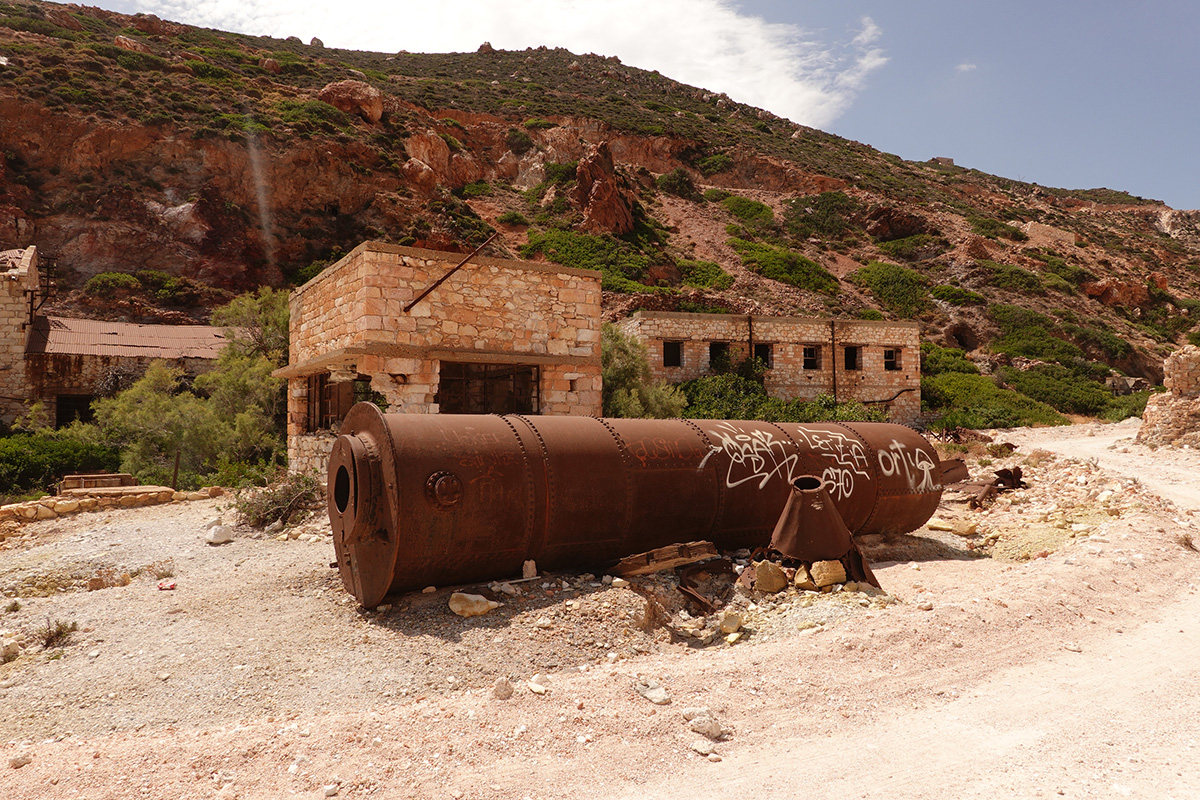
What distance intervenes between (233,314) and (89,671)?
48.7ft

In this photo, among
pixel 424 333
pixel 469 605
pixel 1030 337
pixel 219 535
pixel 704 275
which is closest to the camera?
pixel 469 605

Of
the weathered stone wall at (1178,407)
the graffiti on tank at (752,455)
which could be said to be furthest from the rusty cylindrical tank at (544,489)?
the weathered stone wall at (1178,407)

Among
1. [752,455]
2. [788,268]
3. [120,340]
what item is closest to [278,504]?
[752,455]

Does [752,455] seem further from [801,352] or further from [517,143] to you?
[517,143]

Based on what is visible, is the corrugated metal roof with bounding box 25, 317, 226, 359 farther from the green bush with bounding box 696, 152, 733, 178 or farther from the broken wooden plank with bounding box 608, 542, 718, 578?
the green bush with bounding box 696, 152, 733, 178

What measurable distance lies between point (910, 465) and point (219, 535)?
8.24 metres

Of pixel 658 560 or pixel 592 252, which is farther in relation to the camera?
pixel 592 252

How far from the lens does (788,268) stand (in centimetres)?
4050

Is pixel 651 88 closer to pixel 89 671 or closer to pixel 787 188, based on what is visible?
pixel 787 188

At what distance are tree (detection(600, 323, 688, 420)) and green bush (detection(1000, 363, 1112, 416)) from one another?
18.9 meters

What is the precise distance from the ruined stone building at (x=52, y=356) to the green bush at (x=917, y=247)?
40.3m

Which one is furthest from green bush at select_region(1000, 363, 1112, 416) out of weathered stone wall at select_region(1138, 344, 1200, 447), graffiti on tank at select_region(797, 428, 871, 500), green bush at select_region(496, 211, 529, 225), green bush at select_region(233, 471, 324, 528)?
green bush at select_region(233, 471, 324, 528)

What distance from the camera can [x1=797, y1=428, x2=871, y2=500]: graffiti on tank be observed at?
690 centimetres

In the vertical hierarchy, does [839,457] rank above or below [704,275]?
below
